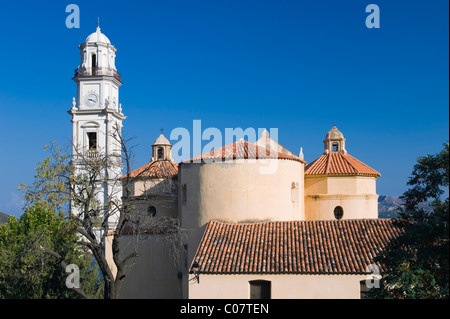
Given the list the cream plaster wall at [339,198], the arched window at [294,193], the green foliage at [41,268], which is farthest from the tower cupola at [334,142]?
the green foliage at [41,268]

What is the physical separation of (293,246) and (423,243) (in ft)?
33.4

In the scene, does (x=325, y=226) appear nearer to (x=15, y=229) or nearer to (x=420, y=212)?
(x=420, y=212)

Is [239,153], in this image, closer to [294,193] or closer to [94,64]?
[294,193]

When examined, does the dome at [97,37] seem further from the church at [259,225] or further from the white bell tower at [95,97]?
the church at [259,225]

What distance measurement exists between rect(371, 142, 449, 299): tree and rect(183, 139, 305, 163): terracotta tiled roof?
12.0 meters

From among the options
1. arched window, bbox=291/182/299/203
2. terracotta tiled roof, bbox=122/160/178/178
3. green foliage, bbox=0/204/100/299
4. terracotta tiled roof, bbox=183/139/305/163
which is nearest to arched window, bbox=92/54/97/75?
terracotta tiled roof, bbox=122/160/178/178

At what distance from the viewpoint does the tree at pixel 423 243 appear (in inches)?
593

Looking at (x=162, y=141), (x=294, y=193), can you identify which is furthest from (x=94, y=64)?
(x=294, y=193)

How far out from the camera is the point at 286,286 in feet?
77.0

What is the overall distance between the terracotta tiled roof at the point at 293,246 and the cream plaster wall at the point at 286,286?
299 mm

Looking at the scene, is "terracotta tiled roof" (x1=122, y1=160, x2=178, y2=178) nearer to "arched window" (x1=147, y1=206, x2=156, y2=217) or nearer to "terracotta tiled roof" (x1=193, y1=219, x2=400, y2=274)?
"arched window" (x1=147, y1=206, x2=156, y2=217)

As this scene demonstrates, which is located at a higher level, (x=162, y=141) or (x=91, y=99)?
(x=91, y=99)
